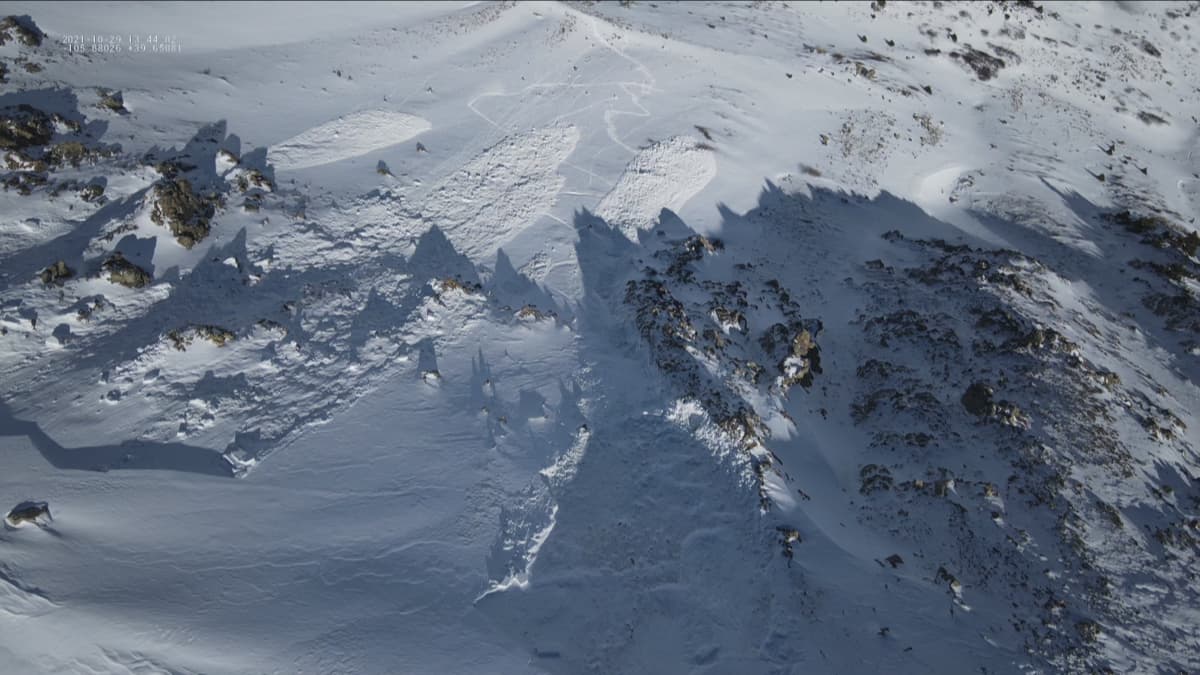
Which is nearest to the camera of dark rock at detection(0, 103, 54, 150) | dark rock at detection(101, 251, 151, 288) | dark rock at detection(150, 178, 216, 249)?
dark rock at detection(101, 251, 151, 288)

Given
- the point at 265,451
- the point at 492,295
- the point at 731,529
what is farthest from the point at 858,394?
the point at 265,451

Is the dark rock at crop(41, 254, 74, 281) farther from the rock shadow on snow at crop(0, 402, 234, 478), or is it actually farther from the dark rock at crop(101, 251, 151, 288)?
the rock shadow on snow at crop(0, 402, 234, 478)

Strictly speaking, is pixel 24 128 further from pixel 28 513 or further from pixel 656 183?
pixel 656 183

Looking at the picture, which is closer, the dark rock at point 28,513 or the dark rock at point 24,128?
the dark rock at point 28,513

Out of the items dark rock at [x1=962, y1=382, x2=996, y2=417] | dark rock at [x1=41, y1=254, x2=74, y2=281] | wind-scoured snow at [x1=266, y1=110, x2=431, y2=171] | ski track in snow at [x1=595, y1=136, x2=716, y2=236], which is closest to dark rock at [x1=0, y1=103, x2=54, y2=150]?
dark rock at [x1=41, y1=254, x2=74, y2=281]

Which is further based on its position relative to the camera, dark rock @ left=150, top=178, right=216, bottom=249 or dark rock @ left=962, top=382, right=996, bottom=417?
dark rock @ left=150, top=178, right=216, bottom=249

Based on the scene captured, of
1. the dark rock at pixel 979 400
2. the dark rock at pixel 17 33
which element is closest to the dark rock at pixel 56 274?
the dark rock at pixel 17 33

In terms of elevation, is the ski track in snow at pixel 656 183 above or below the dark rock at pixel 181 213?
below

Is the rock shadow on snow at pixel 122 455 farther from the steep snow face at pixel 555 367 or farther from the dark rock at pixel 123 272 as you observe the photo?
the dark rock at pixel 123 272
